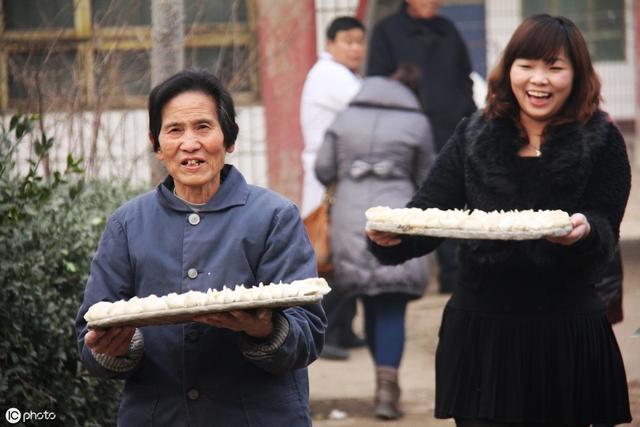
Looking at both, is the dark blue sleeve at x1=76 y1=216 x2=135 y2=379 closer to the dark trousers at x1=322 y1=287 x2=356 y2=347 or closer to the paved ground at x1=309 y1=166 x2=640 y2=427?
the paved ground at x1=309 y1=166 x2=640 y2=427

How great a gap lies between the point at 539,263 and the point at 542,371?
0.36 meters

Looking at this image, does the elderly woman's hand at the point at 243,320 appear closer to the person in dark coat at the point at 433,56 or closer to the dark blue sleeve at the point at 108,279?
the dark blue sleeve at the point at 108,279

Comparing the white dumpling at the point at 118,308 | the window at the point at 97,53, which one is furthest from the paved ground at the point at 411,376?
the white dumpling at the point at 118,308

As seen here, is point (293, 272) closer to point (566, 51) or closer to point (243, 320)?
point (243, 320)

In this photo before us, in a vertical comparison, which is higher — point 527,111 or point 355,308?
point 527,111

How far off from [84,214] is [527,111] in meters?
2.30

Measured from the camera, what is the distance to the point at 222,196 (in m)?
3.69

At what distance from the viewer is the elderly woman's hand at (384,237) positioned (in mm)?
4406

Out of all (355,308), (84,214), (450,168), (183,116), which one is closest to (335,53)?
(355,308)

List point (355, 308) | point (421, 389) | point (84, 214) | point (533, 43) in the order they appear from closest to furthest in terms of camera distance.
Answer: point (533, 43), point (84, 214), point (421, 389), point (355, 308)

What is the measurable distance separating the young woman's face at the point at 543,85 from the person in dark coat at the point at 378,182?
10.4 feet

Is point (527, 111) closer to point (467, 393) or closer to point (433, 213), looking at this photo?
point (433, 213)

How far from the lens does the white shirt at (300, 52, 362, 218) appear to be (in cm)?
938

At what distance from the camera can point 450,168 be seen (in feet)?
15.1
